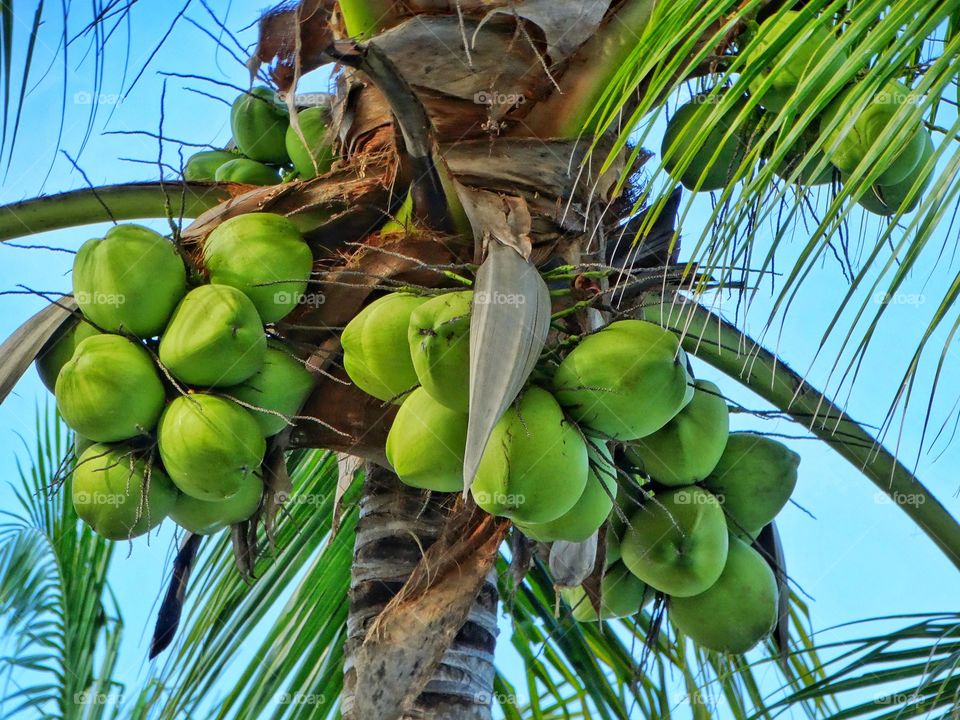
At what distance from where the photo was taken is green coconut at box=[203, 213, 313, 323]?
171cm

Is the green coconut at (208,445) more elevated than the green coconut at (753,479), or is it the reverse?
the green coconut at (753,479)

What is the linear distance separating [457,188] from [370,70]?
0.82ft

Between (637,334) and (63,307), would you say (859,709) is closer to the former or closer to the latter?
(637,334)

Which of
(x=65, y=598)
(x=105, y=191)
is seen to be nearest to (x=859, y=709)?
(x=105, y=191)

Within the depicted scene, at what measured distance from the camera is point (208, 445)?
1589 mm

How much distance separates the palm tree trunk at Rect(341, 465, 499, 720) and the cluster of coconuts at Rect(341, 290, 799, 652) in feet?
0.88

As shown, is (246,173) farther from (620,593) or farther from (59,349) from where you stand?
(620,593)

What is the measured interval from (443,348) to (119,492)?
0.59 meters

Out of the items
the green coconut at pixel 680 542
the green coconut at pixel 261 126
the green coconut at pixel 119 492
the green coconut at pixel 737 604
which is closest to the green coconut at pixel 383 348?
the green coconut at pixel 119 492

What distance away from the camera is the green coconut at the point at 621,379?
4.83ft

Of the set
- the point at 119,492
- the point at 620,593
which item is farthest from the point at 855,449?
the point at 119,492

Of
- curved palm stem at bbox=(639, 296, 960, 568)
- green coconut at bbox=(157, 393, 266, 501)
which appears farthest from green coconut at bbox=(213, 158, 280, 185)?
curved palm stem at bbox=(639, 296, 960, 568)

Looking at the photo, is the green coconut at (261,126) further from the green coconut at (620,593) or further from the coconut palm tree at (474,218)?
the green coconut at (620,593)

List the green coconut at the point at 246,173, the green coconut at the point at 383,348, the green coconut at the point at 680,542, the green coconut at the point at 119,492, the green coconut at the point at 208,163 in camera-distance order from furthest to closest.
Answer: the green coconut at the point at 208,163
the green coconut at the point at 246,173
the green coconut at the point at 680,542
the green coconut at the point at 119,492
the green coconut at the point at 383,348
